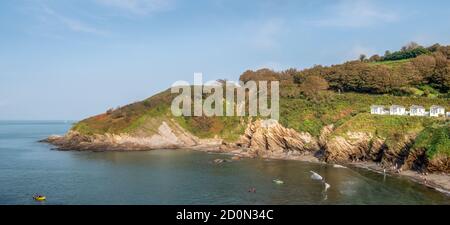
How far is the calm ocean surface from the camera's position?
1763 inches

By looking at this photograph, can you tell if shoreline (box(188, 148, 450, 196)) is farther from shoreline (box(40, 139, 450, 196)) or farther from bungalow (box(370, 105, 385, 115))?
bungalow (box(370, 105, 385, 115))

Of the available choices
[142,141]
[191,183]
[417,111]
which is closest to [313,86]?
[417,111]

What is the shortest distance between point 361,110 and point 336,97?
11.4 m

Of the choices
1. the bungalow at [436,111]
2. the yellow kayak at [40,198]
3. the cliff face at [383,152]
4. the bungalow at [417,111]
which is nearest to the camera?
the yellow kayak at [40,198]

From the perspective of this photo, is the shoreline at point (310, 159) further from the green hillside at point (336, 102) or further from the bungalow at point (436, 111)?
the bungalow at point (436, 111)

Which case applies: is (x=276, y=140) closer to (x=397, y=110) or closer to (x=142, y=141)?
(x=397, y=110)

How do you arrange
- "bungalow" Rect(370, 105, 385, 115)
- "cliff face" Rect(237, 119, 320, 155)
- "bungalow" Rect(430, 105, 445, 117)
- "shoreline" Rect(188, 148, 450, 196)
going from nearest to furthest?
1. "shoreline" Rect(188, 148, 450, 196)
2. "bungalow" Rect(430, 105, 445, 117)
3. "bungalow" Rect(370, 105, 385, 115)
4. "cliff face" Rect(237, 119, 320, 155)

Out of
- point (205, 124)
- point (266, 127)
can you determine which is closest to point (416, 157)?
point (266, 127)

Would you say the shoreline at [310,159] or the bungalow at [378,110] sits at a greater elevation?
the bungalow at [378,110]

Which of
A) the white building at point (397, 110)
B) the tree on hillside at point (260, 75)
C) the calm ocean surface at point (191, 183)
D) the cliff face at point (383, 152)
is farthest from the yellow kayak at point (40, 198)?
the tree on hillside at point (260, 75)

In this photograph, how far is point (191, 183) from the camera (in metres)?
53.6

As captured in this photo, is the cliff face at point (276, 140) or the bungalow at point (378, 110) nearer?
the bungalow at point (378, 110)

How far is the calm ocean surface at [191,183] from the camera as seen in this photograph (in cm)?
4478

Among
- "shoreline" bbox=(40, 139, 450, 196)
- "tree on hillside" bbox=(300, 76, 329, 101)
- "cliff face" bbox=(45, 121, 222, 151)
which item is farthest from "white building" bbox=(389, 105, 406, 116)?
"cliff face" bbox=(45, 121, 222, 151)
